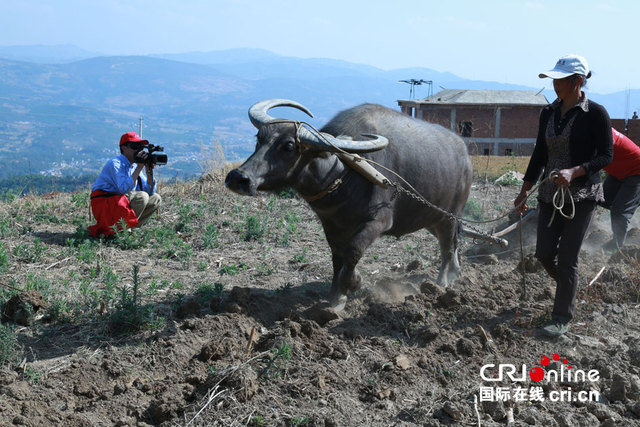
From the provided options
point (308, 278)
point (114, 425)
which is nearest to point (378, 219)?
point (308, 278)

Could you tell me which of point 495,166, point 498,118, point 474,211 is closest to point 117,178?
point 474,211

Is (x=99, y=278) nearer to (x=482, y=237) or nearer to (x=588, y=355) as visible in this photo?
(x=482, y=237)

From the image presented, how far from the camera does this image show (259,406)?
10.5ft

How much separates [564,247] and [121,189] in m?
4.70

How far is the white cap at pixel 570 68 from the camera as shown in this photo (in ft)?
12.4

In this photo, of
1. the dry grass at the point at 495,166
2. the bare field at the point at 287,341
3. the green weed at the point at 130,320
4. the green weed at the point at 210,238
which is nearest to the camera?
the bare field at the point at 287,341

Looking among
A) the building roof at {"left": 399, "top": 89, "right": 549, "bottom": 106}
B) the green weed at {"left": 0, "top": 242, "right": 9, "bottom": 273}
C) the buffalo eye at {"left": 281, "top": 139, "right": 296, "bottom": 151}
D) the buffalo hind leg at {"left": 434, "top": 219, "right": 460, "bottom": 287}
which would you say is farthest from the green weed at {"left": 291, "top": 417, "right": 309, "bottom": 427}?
the building roof at {"left": 399, "top": 89, "right": 549, "bottom": 106}

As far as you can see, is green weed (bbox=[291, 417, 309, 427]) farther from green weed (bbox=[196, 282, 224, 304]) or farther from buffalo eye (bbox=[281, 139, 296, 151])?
buffalo eye (bbox=[281, 139, 296, 151])

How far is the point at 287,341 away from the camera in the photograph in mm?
3766

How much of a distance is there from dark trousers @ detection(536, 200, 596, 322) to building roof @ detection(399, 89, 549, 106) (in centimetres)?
2538

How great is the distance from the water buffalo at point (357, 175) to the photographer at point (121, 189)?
2584 mm

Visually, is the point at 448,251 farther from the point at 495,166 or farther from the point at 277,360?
the point at 495,166

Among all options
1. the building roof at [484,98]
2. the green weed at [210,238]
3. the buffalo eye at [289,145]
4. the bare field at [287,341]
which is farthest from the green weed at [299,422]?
the building roof at [484,98]

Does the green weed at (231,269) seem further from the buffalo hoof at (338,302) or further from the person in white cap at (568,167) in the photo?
the person in white cap at (568,167)
